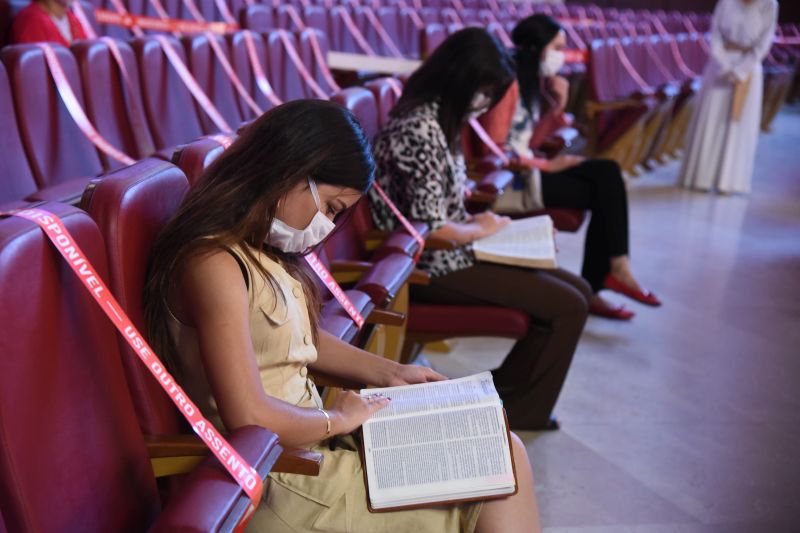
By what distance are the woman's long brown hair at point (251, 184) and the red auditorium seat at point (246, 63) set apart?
1.93 metres

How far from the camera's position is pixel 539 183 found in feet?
9.27

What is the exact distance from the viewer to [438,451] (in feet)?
3.51

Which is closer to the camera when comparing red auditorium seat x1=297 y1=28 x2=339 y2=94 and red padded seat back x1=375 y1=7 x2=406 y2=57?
red auditorium seat x1=297 y1=28 x2=339 y2=94

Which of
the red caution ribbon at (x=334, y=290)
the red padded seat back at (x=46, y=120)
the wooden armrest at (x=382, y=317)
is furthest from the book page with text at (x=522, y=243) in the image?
the red padded seat back at (x=46, y=120)

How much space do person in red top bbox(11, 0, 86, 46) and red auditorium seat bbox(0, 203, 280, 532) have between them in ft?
6.52

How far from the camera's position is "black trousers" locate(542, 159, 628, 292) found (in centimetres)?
278

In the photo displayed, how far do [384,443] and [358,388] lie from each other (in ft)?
0.82

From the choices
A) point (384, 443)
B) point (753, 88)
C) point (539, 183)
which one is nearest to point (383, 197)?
point (384, 443)

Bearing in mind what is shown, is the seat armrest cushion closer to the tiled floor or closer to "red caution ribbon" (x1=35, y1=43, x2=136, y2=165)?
the tiled floor

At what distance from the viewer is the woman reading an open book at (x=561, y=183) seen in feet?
9.13

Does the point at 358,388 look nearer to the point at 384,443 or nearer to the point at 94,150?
the point at 384,443

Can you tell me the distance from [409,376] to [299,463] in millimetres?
335

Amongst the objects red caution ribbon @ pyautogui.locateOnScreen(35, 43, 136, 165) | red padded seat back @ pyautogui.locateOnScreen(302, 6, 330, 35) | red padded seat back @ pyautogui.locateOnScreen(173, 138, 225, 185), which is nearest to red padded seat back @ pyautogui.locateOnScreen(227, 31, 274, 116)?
red caution ribbon @ pyautogui.locateOnScreen(35, 43, 136, 165)

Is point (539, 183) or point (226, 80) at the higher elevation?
point (226, 80)
